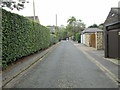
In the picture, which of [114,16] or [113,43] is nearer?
[113,43]

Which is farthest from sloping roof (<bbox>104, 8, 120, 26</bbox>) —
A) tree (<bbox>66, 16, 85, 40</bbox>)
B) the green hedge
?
tree (<bbox>66, 16, 85, 40</bbox>)

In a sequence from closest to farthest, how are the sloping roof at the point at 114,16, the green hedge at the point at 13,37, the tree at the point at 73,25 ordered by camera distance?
the green hedge at the point at 13,37 < the sloping roof at the point at 114,16 < the tree at the point at 73,25

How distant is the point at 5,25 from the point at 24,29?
13.2 ft

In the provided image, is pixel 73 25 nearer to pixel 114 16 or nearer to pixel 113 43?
pixel 114 16

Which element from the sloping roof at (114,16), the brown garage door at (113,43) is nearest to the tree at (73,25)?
the sloping roof at (114,16)

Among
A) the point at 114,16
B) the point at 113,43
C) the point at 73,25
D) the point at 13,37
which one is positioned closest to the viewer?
the point at 13,37

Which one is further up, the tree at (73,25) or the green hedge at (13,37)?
the tree at (73,25)

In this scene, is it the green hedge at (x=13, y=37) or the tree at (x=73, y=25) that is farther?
the tree at (x=73, y=25)

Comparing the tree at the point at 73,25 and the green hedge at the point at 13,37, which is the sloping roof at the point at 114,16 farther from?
the tree at the point at 73,25

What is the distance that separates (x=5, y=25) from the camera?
9.27m

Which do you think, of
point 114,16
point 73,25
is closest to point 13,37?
point 114,16

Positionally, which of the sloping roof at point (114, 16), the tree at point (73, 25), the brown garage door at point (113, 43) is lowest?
the brown garage door at point (113, 43)

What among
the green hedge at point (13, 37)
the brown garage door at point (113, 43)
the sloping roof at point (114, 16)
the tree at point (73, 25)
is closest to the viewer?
the green hedge at point (13, 37)

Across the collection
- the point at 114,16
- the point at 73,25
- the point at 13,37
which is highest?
the point at 73,25
